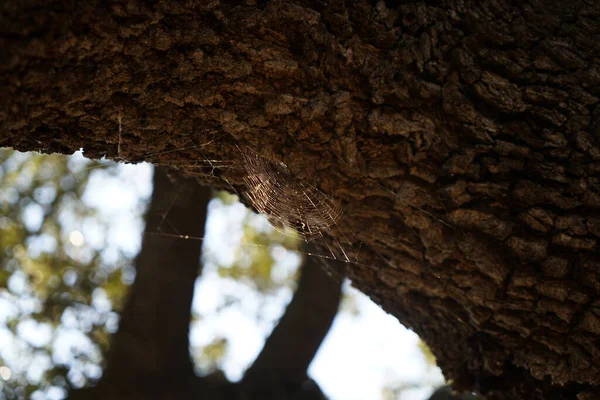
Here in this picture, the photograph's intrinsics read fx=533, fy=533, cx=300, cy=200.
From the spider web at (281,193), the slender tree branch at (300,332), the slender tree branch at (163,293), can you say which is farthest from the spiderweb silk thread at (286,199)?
the slender tree branch at (300,332)

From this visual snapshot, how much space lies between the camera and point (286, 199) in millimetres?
2527

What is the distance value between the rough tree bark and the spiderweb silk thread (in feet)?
0.18

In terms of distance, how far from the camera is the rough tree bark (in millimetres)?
1827

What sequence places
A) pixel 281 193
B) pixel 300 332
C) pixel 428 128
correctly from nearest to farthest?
pixel 428 128, pixel 281 193, pixel 300 332

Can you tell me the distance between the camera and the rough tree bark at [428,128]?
5.99ft

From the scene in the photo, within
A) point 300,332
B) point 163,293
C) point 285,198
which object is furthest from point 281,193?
point 300,332

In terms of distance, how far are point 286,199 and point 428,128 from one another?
0.81 m

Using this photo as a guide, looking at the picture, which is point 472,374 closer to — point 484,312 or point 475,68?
point 484,312

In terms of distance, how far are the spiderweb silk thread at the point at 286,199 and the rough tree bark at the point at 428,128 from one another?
0.06 m

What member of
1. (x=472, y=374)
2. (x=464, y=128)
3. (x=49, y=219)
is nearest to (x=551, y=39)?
(x=464, y=128)

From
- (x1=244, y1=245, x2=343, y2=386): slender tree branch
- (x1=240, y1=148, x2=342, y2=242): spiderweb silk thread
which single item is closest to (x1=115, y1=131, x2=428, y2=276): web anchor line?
(x1=240, y1=148, x2=342, y2=242): spiderweb silk thread

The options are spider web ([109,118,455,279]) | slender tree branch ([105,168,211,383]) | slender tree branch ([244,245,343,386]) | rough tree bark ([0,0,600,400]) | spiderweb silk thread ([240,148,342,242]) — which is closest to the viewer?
rough tree bark ([0,0,600,400])

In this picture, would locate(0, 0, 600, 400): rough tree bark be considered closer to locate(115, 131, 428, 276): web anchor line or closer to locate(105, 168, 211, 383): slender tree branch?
locate(115, 131, 428, 276): web anchor line

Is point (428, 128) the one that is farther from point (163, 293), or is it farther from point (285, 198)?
point (163, 293)
